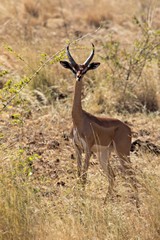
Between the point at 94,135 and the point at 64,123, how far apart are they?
2636 millimetres

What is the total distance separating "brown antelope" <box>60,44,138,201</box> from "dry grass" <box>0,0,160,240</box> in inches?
8.6

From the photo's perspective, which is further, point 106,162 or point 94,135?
point 106,162

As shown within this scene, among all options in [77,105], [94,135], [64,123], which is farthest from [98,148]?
[64,123]

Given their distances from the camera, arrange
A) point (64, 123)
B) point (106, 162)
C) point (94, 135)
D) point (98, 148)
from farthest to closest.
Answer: point (64, 123) < point (106, 162) < point (98, 148) < point (94, 135)

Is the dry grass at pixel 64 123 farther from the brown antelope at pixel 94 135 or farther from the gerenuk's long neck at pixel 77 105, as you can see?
the gerenuk's long neck at pixel 77 105

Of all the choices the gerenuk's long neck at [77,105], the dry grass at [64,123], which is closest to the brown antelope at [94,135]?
the gerenuk's long neck at [77,105]

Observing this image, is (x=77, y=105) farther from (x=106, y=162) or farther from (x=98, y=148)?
(x=106, y=162)

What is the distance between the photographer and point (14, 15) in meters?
19.0

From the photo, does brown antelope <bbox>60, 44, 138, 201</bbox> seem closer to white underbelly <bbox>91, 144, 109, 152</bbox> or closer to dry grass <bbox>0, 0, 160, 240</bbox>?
white underbelly <bbox>91, 144, 109, 152</bbox>

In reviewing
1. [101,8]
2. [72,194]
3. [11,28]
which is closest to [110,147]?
[72,194]

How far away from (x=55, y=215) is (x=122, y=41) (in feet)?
35.3

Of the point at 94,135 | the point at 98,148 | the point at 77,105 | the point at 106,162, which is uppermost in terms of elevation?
the point at 77,105

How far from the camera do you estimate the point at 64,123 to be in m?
11.7

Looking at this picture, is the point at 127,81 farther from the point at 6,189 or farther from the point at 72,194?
the point at 6,189
